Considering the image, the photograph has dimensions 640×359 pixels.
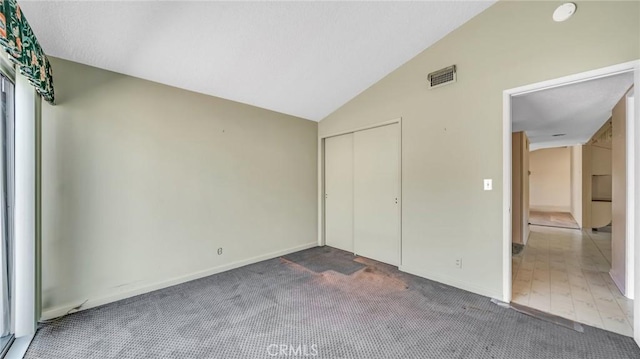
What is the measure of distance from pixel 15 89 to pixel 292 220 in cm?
323

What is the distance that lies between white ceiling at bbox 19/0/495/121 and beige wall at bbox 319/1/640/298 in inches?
11.5

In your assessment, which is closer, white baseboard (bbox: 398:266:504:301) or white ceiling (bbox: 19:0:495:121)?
white ceiling (bbox: 19:0:495:121)

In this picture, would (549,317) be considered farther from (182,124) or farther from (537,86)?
(182,124)

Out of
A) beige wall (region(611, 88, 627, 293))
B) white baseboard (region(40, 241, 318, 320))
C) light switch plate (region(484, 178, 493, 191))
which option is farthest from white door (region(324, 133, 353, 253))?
beige wall (region(611, 88, 627, 293))

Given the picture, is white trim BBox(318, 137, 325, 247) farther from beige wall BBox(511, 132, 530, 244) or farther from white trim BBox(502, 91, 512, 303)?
beige wall BBox(511, 132, 530, 244)

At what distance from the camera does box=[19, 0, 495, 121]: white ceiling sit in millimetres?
1960

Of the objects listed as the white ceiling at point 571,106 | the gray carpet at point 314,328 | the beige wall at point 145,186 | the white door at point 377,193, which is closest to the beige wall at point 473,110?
the white door at point 377,193

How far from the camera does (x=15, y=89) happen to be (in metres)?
1.89

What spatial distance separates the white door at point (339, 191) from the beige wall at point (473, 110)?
1.01m

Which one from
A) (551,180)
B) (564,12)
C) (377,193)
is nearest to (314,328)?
(377,193)

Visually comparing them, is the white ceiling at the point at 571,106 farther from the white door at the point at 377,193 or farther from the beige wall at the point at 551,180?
the beige wall at the point at 551,180

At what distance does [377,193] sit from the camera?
366 centimetres

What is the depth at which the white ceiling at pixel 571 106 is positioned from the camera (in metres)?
2.50

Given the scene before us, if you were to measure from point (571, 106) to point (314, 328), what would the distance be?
13.6 feet
